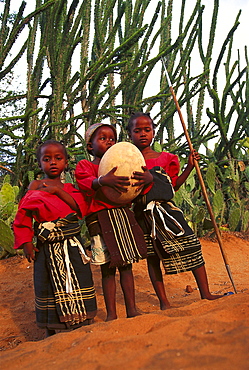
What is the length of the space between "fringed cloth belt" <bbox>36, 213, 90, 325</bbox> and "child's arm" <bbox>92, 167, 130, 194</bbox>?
0.36 m

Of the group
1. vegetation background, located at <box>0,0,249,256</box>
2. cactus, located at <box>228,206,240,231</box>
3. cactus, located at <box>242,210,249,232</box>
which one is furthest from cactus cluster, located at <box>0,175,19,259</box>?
cactus, located at <box>242,210,249,232</box>

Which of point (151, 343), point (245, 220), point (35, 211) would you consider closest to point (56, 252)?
point (35, 211)

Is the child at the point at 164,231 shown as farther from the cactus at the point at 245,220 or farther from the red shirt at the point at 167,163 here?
the cactus at the point at 245,220

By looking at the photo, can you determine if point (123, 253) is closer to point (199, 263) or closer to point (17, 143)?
point (199, 263)

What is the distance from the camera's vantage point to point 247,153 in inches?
321

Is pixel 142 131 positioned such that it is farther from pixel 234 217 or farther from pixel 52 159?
pixel 234 217

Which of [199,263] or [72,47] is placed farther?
[72,47]

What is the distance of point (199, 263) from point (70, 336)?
117 cm

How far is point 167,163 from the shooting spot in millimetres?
2967

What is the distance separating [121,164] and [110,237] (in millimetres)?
524

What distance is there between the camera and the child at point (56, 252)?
2596 millimetres

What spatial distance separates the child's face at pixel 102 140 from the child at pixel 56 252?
0.90ft

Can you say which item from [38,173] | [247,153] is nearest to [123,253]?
[38,173]

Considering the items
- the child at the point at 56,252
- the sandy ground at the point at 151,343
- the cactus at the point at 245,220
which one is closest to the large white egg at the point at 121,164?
→ the child at the point at 56,252
